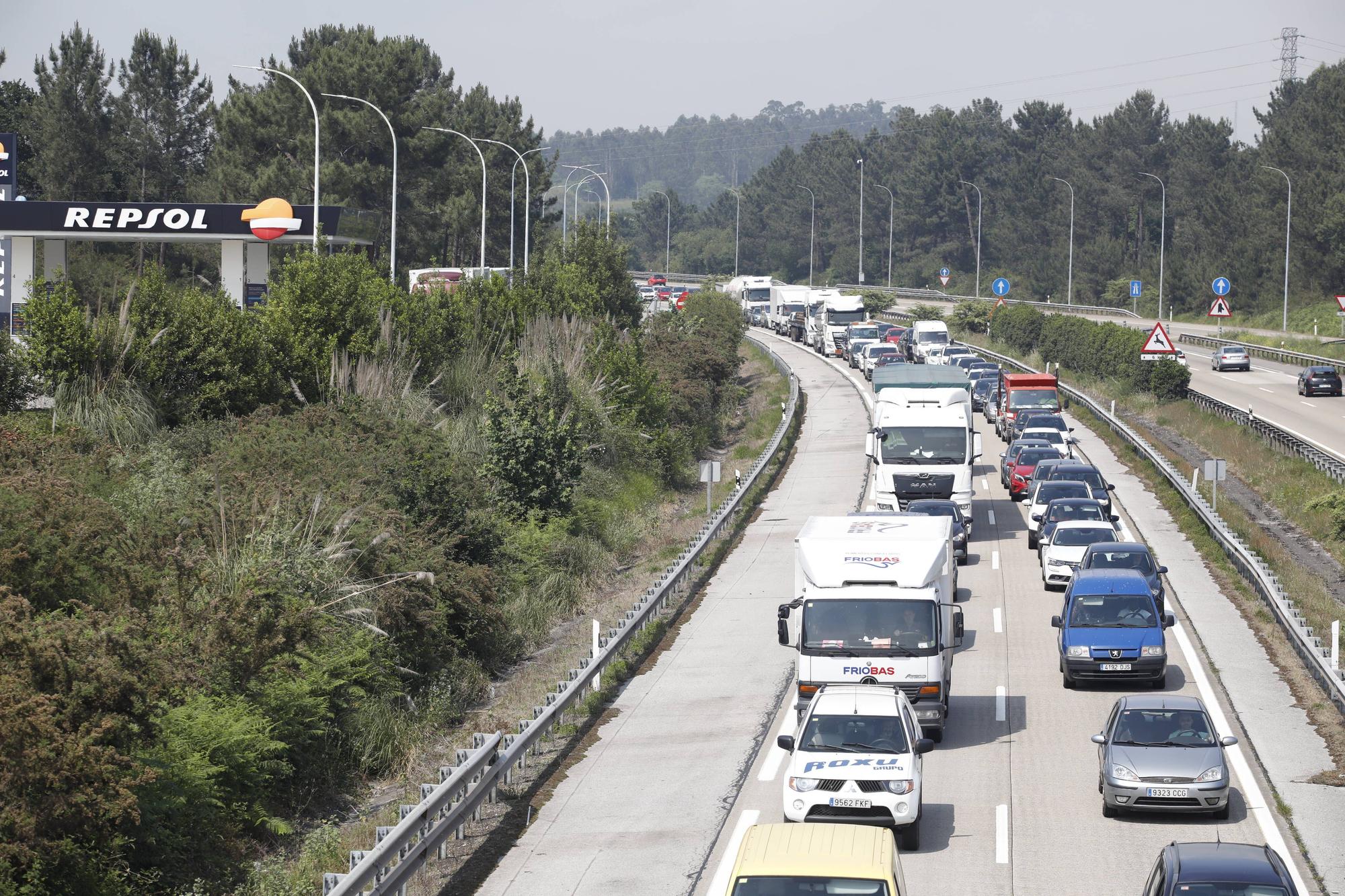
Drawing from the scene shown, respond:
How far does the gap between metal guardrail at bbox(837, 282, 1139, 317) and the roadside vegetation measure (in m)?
64.8

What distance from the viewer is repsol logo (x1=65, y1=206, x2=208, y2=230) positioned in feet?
140

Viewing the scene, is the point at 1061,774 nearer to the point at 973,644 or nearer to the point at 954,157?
the point at 973,644

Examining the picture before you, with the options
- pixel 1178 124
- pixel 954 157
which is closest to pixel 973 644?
pixel 1178 124

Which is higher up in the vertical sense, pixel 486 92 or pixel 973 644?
pixel 486 92

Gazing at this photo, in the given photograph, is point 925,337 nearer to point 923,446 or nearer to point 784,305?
point 784,305

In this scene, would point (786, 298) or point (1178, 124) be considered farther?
point (1178, 124)

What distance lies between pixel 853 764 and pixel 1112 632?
8238 mm

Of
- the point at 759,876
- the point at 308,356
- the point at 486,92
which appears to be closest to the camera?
the point at 759,876

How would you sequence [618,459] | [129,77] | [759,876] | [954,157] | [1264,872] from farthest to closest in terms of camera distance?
[954,157]
[129,77]
[618,459]
[1264,872]
[759,876]

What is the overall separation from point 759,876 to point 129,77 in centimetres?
8385

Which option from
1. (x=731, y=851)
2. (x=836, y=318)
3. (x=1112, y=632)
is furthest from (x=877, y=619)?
(x=836, y=318)

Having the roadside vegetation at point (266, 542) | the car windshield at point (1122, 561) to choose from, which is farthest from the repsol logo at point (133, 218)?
the car windshield at point (1122, 561)

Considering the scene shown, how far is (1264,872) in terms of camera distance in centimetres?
1203

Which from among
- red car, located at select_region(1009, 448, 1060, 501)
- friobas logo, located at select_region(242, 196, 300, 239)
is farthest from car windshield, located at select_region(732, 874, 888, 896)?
friobas logo, located at select_region(242, 196, 300, 239)
